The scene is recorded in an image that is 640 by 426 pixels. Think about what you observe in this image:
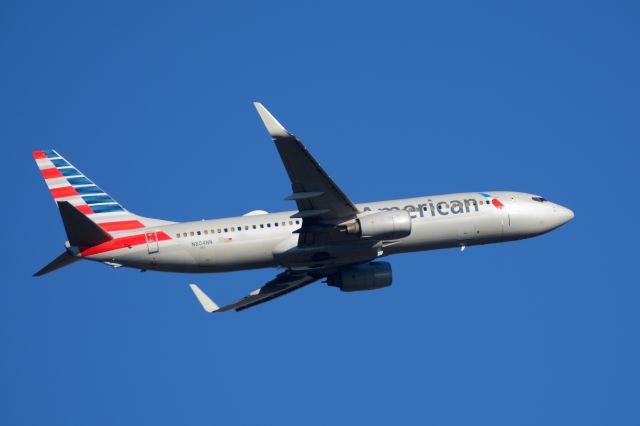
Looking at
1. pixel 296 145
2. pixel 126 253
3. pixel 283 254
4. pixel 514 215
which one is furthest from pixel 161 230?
pixel 514 215

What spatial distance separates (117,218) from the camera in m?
56.4

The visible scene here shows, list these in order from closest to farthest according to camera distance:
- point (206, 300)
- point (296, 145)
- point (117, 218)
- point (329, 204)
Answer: point (296, 145) < point (329, 204) < point (117, 218) < point (206, 300)

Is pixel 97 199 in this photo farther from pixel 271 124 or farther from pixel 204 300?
pixel 271 124

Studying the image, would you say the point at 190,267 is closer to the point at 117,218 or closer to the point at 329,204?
the point at 117,218

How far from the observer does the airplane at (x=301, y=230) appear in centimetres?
5262

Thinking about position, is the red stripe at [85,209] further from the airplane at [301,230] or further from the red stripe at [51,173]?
the red stripe at [51,173]

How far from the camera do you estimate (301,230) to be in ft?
177

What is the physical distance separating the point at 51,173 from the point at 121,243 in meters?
6.46

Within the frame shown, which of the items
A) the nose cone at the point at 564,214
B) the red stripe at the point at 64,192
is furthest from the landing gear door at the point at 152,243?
the nose cone at the point at 564,214

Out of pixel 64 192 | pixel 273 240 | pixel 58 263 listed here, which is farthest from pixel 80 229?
pixel 273 240

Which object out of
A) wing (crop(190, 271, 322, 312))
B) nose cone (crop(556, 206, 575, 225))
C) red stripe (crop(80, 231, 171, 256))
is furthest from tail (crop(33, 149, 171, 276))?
nose cone (crop(556, 206, 575, 225))

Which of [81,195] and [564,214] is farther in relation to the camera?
[564,214]

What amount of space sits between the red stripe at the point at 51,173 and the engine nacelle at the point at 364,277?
17.8m

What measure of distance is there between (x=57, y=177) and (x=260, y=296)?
Result: 47.6 ft
